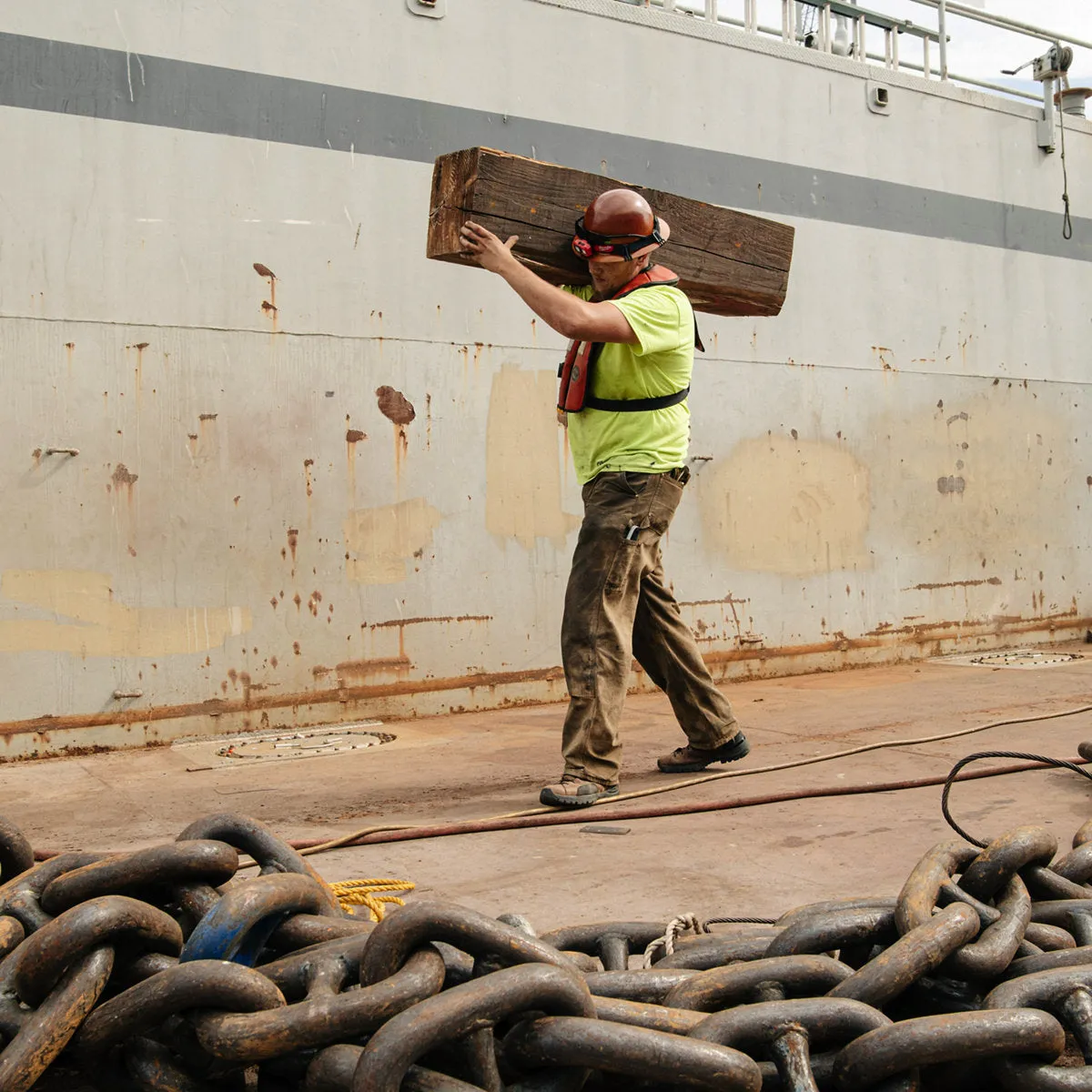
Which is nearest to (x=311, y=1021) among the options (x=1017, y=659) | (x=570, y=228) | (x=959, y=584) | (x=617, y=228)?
(x=617, y=228)

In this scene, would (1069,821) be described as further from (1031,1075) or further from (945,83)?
(945,83)

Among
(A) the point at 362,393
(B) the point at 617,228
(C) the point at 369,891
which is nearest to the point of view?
(C) the point at 369,891

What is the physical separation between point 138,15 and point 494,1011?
484 centimetres

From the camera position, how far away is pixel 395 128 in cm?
564

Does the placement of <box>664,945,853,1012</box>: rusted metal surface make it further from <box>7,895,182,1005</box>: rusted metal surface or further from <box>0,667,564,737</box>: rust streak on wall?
<box>0,667,564,737</box>: rust streak on wall

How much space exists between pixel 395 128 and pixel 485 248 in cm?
221

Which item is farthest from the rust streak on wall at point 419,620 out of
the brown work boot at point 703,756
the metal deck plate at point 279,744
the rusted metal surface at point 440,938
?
the rusted metal surface at point 440,938

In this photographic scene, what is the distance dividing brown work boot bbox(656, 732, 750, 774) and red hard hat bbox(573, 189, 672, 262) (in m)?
1.68

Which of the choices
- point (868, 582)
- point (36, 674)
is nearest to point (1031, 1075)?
point (36, 674)

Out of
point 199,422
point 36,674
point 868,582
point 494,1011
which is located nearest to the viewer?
point 494,1011

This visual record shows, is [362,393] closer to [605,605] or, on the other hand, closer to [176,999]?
[605,605]

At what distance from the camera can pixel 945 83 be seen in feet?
25.5

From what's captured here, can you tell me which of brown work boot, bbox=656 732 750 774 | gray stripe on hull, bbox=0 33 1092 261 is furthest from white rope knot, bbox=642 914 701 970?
gray stripe on hull, bbox=0 33 1092 261

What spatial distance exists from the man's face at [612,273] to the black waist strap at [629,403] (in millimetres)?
349
